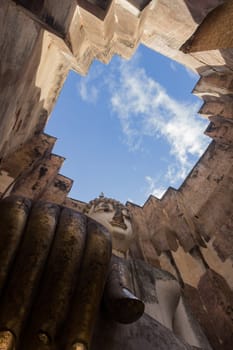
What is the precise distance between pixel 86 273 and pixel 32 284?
296mm

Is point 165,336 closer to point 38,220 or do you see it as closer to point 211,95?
point 38,220

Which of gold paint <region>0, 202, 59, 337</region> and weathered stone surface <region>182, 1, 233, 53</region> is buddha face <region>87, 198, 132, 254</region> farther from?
weathered stone surface <region>182, 1, 233, 53</region>

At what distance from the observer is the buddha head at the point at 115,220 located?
3604mm

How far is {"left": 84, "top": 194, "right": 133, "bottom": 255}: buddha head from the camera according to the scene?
3.60 meters

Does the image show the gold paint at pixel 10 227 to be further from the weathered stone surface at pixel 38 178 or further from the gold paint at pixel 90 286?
the weathered stone surface at pixel 38 178

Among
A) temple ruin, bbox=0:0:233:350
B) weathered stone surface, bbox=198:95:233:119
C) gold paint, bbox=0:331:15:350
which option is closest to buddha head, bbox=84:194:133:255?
temple ruin, bbox=0:0:233:350

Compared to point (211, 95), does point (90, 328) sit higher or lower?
lower

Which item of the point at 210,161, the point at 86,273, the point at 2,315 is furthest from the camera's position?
the point at 210,161

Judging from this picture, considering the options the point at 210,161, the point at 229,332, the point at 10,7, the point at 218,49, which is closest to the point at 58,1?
the point at 10,7

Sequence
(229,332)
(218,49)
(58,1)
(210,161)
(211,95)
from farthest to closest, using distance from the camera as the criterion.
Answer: (210,161)
(211,95)
(229,332)
(218,49)
(58,1)

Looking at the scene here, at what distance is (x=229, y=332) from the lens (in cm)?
339

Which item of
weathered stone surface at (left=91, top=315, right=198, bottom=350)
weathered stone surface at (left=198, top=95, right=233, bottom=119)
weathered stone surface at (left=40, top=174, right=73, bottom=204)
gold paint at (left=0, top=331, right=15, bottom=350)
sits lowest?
→ weathered stone surface at (left=40, top=174, right=73, bottom=204)

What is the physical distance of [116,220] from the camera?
3732mm

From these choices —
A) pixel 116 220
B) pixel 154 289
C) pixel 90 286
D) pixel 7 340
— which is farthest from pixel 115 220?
pixel 7 340
